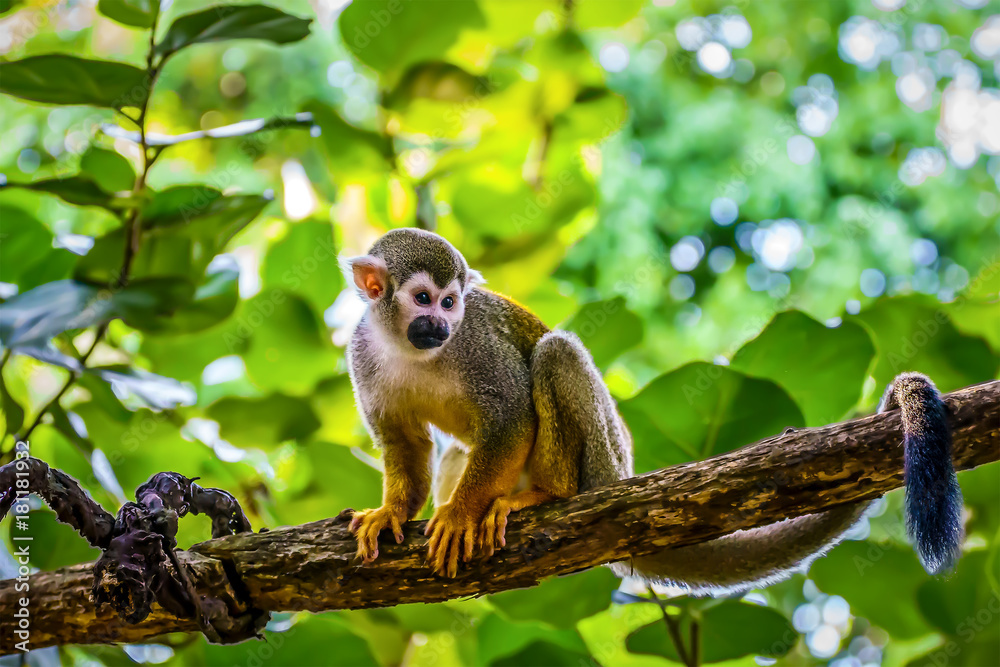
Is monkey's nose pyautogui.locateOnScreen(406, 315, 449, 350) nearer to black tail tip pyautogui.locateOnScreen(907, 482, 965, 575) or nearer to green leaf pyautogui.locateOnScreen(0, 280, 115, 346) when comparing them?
A: green leaf pyautogui.locateOnScreen(0, 280, 115, 346)

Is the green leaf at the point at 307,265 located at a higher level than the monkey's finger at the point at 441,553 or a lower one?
higher

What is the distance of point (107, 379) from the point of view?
6.38 feet

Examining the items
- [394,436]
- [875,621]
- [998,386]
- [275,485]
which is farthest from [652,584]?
[275,485]

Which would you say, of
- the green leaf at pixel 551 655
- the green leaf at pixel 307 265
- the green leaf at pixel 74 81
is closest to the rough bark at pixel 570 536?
the green leaf at pixel 551 655

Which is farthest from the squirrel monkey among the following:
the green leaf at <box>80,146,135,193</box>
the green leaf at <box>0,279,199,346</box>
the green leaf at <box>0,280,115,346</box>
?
the green leaf at <box>80,146,135,193</box>

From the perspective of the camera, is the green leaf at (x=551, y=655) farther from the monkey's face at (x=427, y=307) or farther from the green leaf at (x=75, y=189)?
the green leaf at (x=75, y=189)

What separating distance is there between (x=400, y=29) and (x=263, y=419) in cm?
113

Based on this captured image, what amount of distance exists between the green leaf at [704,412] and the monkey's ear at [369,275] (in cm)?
70

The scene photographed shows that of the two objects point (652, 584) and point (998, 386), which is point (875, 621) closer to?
point (652, 584)

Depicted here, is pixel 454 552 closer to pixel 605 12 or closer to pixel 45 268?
pixel 45 268

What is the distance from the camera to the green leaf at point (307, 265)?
2.35 m

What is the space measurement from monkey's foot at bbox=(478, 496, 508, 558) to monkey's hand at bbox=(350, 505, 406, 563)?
7.3 inches

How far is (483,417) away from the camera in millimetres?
1937

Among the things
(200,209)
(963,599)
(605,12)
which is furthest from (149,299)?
(963,599)
